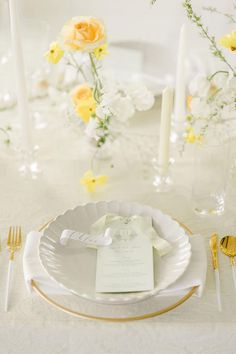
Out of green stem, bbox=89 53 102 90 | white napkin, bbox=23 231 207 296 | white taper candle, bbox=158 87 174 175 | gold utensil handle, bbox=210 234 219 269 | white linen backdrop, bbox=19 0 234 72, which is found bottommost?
white napkin, bbox=23 231 207 296

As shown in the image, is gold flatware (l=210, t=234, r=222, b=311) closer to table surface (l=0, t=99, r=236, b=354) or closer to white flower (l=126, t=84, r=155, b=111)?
table surface (l=0, t=99, r=236, b=354)

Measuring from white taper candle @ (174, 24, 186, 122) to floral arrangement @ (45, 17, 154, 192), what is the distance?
0.70 ft

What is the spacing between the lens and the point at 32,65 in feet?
5.82

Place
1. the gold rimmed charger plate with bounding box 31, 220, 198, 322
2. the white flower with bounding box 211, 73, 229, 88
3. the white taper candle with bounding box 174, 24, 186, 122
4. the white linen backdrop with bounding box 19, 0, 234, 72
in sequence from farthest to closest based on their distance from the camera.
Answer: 1. the white linen backdrop with bounding box 19, 0, 234, 72
2. the white taper candle with bounding box 174, 24, 186, 122
3. the white flower with bounding box 211, 73, 229, 88
4. the gold rimmed charger plate with bounding box 31, 220, 198, 322

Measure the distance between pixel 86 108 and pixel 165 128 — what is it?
213 millimetres

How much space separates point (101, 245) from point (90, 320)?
188 mm

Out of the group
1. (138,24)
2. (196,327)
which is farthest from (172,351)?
(138,24)

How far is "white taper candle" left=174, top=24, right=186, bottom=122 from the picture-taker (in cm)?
144

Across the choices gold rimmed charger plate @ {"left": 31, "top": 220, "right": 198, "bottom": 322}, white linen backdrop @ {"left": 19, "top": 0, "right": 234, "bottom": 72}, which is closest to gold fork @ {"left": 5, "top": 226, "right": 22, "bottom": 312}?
gold rimmed charger plate @ {"left": 31, "top": 220, "right": 198, "bottom": 322}

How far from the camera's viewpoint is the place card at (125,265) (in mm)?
992

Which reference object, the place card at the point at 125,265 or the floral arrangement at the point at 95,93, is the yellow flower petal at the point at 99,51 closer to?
the floral arrangement at the point at 95,93

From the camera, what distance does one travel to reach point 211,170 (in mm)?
1256

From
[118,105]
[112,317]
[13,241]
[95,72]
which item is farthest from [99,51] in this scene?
[112,317]

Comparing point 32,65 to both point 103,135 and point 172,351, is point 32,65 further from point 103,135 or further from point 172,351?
point 172,351
